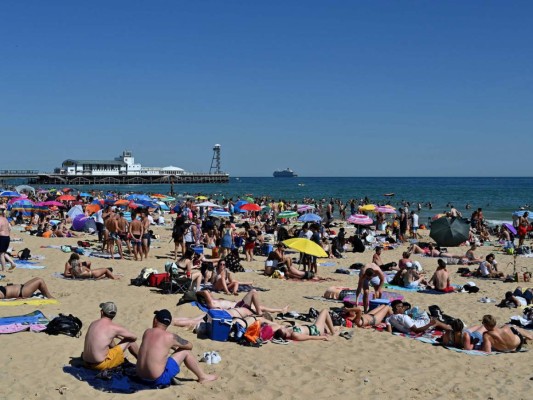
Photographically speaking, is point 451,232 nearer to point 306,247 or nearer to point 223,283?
point 306,247

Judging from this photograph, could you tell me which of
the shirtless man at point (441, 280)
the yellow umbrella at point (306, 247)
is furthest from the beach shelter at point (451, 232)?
the yellow umbrella at point (306, 247)

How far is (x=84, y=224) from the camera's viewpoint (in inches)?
745

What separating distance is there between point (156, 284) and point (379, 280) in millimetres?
4164

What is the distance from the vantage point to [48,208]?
2291cm

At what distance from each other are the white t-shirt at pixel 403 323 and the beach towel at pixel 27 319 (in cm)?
488

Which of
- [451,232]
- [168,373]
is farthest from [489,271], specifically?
[168,373]

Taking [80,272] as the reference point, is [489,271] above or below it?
below

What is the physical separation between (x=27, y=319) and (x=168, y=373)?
2.68 metres

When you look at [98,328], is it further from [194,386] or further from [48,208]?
[48,208]

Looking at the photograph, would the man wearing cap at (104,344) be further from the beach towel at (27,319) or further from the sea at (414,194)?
the sea at (414,194)

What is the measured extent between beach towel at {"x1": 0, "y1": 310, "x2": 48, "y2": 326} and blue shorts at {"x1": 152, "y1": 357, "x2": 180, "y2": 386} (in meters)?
2.47

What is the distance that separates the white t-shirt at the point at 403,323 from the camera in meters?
7.65

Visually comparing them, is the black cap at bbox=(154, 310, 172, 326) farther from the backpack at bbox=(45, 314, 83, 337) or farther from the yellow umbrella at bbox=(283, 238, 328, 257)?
the yellow umbrella at bbox=(283, 238, 328, 257)

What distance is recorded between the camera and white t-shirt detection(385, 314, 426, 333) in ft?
25.1
